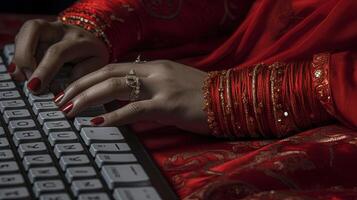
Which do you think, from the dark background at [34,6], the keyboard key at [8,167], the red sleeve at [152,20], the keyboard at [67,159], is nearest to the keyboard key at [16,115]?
the keyboard at [67,159]

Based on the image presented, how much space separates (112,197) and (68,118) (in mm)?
180

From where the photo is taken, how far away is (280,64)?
2.56ft

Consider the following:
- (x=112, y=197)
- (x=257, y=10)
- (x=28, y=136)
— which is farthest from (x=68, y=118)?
(x=257, y=10)

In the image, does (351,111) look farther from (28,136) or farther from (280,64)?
(28,136)

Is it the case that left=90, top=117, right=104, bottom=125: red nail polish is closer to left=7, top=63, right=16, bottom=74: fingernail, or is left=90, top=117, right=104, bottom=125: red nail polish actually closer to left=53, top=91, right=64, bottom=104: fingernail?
left=53, top=91, right=64, bottom=104: fingernail

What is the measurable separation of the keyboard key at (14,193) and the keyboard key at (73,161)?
0.16 feet

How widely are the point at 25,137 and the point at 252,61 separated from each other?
0.31 metres

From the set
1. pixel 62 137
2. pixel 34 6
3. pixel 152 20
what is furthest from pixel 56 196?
pixel 34 6

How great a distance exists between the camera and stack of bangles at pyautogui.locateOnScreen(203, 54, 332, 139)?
75 cm

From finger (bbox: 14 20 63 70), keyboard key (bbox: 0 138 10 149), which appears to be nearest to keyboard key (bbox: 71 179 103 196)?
keyboard key (bbox: 0 138 10 149)

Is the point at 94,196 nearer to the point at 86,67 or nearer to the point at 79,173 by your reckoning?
the point at 79,173

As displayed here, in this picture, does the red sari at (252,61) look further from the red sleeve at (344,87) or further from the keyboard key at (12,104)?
the keyboard key at (12,104)

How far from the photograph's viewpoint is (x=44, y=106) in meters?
0.77

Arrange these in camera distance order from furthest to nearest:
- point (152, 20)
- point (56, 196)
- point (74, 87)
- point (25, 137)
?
1. point (152, 20)
2. point (74, 87)
3. point (25, 137)
4. point (56, 196)
